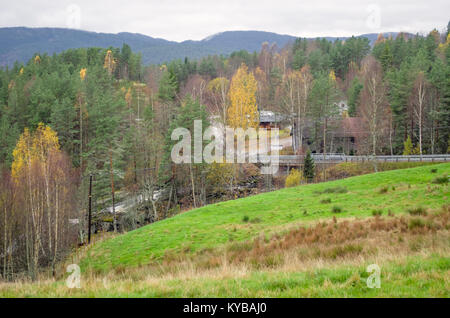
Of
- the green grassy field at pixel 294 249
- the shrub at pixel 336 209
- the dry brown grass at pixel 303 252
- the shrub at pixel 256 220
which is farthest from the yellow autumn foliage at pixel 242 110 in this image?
the dry brown grass at pixel 303 252

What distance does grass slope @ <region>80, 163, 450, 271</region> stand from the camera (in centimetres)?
1481

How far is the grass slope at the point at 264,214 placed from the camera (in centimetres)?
1481

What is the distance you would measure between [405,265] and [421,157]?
3599cm

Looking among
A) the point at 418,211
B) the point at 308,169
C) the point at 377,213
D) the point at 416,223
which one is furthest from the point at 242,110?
the point at 416,223

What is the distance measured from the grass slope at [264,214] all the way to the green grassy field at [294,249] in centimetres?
6

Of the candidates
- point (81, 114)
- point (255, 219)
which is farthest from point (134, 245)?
point (81, 114)

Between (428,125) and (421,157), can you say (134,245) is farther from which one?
(428,125)

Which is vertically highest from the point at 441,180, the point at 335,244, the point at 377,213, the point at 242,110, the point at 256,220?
the point at 242,110

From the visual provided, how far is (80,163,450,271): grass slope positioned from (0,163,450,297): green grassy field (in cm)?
6

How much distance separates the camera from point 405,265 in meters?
6.92

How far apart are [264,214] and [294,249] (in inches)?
287

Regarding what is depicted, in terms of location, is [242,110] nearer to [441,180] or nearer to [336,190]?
[336,190]

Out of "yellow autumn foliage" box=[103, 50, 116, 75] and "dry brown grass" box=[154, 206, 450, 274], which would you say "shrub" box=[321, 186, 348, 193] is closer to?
"dry brown grass" box=[154, 206, 450, 274]

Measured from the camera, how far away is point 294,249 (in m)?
10.8
